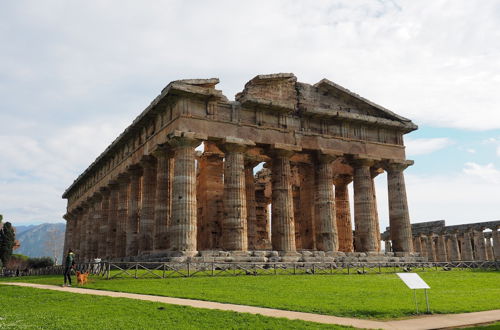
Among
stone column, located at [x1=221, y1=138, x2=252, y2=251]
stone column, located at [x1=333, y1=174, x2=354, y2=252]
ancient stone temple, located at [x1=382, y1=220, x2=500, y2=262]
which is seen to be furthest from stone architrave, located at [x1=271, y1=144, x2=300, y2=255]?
ancient stone temple, located at [x1=382, y1=220, x2=500, y2=262]

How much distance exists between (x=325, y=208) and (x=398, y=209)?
286 inches

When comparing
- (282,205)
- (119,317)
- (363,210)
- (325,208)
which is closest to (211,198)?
(282,205)

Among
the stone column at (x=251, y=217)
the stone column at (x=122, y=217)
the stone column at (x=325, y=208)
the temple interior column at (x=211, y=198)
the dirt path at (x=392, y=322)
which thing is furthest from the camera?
the stone column at (x=122, y=217)

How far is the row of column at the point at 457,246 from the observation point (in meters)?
54.4

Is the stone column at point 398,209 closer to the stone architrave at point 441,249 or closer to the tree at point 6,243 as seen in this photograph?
the stone architrave at point 441,249

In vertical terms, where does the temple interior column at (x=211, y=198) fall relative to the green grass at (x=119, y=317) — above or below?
above

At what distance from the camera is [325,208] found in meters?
34.5

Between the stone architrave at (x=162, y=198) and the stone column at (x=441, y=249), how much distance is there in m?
41.1

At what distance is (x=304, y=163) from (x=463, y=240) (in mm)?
30195

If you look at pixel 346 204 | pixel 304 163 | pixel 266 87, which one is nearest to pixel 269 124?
pixel 266 87

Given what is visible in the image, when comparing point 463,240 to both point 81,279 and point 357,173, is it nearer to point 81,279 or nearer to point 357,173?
point 357,173

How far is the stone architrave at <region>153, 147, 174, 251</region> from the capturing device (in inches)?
1211

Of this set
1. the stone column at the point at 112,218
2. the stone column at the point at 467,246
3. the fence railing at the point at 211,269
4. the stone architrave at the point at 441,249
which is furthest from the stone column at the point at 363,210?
the stone architrave at the point at 441,249

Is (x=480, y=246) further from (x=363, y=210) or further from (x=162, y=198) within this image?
(x=162, y=198)
